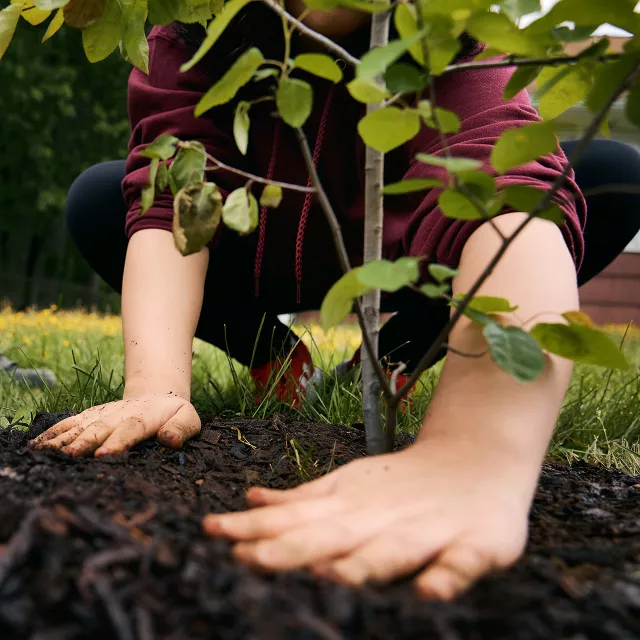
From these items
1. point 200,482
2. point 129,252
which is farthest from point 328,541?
point 129,252

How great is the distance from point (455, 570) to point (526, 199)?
43cm

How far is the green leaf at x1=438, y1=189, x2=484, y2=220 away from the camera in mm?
736

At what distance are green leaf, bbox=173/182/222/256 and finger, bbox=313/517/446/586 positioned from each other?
0.38 metres

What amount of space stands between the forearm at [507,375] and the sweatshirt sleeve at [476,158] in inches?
1.8

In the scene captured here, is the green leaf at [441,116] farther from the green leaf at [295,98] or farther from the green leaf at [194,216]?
the green leaf at [194,216]

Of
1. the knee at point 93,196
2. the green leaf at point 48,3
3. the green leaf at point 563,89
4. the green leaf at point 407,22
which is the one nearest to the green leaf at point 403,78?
the green leaf at point 407,22

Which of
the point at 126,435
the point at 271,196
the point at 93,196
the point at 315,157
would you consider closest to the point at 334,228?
the point at 271,196

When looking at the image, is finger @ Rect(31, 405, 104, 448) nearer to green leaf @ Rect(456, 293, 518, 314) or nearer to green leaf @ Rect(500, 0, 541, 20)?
green leaf @ Rect(456, 293, 518, 314)

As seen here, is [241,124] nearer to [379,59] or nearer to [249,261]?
[379,59]

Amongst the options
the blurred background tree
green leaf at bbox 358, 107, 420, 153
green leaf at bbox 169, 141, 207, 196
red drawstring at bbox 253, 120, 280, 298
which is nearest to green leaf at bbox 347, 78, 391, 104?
green leaf at bbox 358, 107, 420, 153

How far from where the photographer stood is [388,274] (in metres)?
0.66

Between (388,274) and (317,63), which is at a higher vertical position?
(317,63)

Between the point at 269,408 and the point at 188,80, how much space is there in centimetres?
95

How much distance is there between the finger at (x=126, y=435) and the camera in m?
1.07
